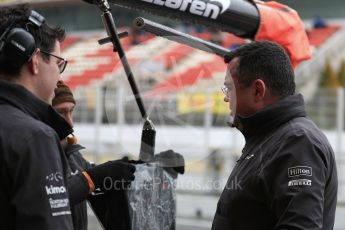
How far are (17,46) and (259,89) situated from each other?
3.18 ft

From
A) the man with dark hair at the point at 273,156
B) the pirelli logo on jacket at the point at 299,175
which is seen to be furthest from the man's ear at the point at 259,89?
the pirelli logo on jacket at the point at 299,175

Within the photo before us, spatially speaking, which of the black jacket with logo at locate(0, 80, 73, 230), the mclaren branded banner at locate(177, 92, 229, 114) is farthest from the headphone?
the mclaren branded banner at locate(177, 92, 229, 114)

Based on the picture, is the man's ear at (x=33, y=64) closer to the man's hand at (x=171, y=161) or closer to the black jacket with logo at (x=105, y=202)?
the black jacket with logo at (x=105, y=202)

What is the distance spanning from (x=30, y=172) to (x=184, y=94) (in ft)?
5.47

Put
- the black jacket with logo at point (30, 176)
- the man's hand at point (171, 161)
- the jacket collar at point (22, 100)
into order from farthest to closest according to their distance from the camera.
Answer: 1. the man's hand at point (171, 161)
2. the jacket collar at point (22, 100)
3. the black jacket with logo at point (30, 176)

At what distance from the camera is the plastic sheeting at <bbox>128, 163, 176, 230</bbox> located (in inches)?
105

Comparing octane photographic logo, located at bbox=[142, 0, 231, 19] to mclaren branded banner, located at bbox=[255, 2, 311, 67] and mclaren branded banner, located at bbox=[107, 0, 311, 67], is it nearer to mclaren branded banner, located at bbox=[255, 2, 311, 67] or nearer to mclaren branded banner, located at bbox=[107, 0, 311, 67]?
mclaren branded banner, located at bbox=[107, 0, 311, 67]

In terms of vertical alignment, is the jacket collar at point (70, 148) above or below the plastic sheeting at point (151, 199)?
above

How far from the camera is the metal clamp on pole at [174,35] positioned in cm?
259

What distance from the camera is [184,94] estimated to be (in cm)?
337

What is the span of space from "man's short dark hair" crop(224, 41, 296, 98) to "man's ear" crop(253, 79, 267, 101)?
14 millimetres

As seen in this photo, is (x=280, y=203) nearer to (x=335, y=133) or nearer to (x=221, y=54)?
(x=221, y=54)

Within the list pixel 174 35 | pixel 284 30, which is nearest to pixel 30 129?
pixel 174 35

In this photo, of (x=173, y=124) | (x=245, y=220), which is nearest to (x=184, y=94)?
(x=173, y=124)
